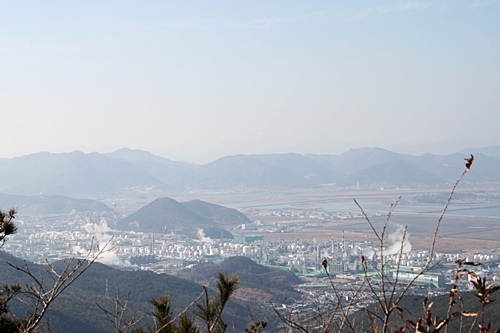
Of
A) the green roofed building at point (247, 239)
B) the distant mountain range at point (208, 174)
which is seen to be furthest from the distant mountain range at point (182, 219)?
the distant mountain range at point (208, 174)

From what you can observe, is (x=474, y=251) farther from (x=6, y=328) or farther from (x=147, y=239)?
(x=6, y=328)

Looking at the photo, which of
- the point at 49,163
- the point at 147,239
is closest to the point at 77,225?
the point at 147,239

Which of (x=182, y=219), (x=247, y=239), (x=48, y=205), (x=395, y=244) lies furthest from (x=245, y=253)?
(x=48, y=205)

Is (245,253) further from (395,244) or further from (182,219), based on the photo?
(182,219)

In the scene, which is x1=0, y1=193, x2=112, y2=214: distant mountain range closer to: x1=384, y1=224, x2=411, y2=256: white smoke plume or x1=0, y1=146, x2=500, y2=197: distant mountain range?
x1=0, y1=146, x2=500, y2=197: distant mountain range

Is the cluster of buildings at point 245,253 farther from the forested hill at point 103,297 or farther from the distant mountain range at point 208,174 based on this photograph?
the distant mountain range at point 208,174

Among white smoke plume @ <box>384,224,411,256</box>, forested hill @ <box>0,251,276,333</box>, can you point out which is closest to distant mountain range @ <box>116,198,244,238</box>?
white smoke plume @ <box>384,224,411,256</box>
